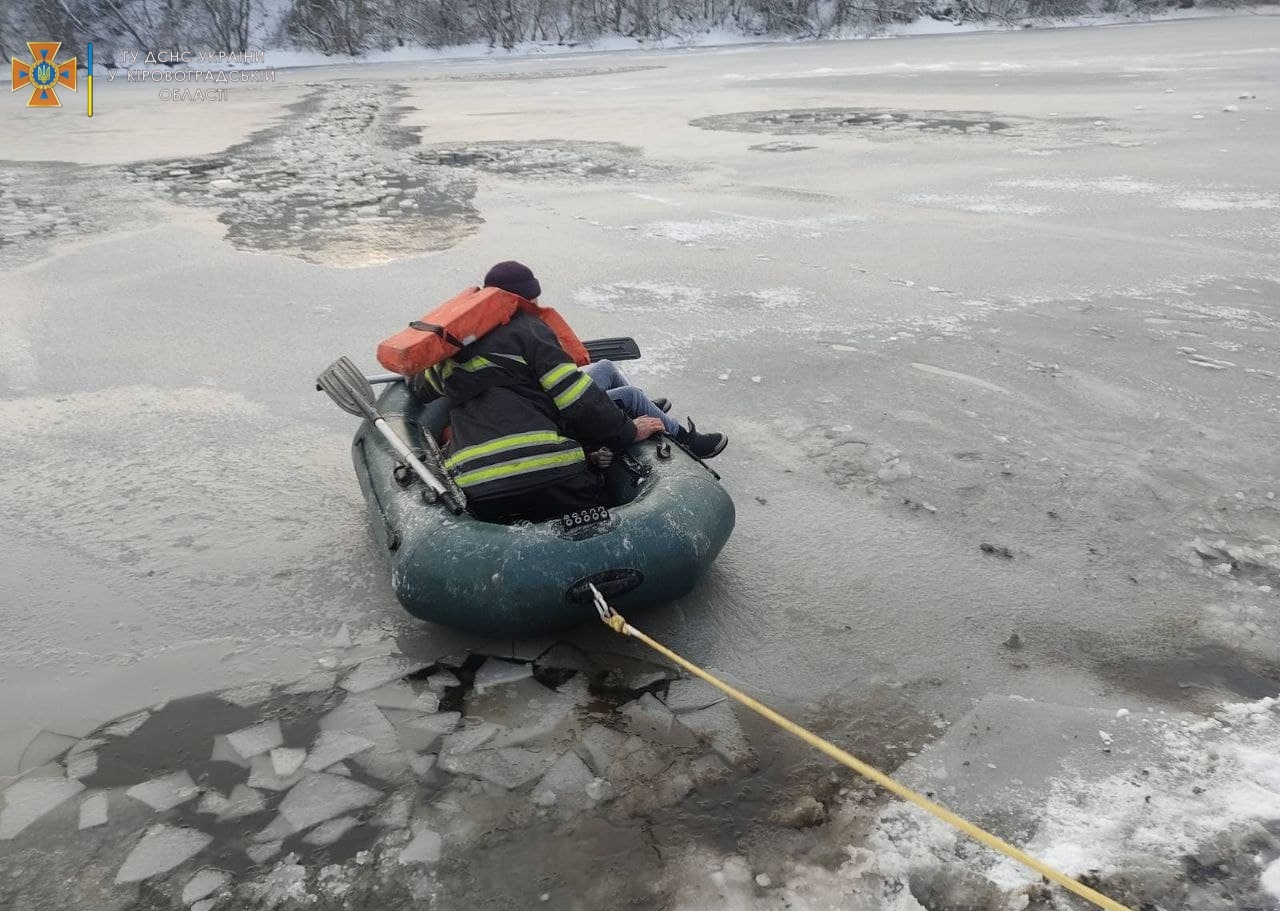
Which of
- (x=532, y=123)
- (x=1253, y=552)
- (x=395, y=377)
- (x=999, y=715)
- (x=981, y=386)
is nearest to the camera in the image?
(x=999, y=715)

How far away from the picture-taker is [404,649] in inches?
129

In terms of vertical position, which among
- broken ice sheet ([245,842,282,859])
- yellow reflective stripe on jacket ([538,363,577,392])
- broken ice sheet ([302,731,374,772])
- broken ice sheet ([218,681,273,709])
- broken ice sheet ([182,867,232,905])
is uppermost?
yellow reflective stripe on jacket ([538,363,577,392])

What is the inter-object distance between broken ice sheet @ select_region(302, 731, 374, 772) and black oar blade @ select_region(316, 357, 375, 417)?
61.3 inches

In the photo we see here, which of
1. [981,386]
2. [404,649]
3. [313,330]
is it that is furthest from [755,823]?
[313,330]

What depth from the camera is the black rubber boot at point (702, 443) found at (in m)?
4.29

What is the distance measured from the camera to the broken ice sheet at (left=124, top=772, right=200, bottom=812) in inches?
104

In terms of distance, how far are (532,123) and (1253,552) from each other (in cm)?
1237

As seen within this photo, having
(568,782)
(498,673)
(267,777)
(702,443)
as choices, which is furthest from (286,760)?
(702,443)

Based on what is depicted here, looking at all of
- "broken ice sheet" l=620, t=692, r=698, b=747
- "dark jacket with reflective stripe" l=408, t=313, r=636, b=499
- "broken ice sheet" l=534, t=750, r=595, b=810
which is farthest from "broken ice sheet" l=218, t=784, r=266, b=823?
"dark jacket with reflective stripe" l=408, t=313, r=636, b=499

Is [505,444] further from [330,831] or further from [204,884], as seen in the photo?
[204,884]

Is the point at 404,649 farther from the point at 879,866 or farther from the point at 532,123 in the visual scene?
the point at 532,123

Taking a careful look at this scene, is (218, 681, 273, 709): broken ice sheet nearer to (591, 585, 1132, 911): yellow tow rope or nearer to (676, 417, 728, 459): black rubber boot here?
(591, 585, 1132, 911): yellow tow rope

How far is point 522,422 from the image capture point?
339 cm

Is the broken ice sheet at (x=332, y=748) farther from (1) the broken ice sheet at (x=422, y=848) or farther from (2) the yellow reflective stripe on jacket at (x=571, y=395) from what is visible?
(2) the yellow reflective stripe on jacket at (x=571, y=395)
